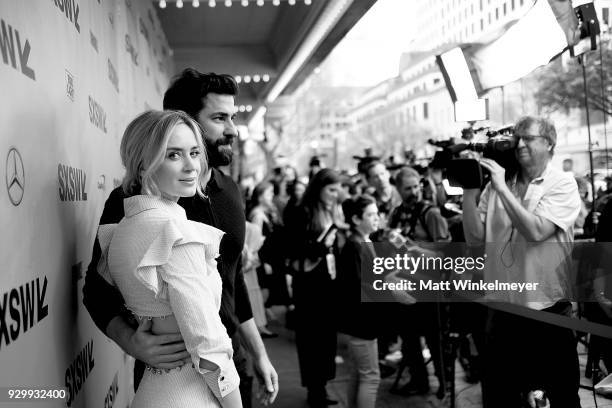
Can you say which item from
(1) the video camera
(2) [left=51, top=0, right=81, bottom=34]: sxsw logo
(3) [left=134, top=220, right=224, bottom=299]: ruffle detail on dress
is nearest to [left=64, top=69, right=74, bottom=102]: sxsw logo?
(2) [left=51, top=0, right=81, bottom=34]: sxsw logo

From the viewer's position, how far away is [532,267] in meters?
3.42

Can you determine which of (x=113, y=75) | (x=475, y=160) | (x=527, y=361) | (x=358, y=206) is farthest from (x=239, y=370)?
(x=358, y=206)

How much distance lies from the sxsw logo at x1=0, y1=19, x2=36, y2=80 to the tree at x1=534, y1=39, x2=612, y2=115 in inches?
150

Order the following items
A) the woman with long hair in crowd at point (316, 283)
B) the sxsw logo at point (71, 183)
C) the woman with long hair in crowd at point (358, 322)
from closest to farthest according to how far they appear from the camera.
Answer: the sxsw logo at point (71, 183) → the woman with long hair in crowd at point (358, 322) → the woman with long hair in crowd at point (316, 283)

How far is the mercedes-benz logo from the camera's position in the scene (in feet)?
5.95

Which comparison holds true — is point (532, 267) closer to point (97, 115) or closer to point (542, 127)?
point (542, 127)

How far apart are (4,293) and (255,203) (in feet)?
27.1

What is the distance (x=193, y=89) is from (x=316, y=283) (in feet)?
9.59

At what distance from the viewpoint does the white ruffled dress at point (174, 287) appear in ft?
6.07

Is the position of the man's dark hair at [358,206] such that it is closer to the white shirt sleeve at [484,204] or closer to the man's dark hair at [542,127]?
the white shirt sleeve at [484,204]

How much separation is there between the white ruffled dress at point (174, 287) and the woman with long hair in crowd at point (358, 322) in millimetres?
2305

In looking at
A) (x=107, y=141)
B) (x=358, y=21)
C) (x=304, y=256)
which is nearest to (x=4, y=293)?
(x=107, y=141)

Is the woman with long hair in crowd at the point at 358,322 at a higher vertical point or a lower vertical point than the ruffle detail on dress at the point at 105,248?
lower

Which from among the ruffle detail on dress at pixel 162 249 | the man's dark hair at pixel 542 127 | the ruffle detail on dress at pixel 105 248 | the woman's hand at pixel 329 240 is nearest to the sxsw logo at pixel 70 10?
the ruffle detail on dress at pixel 105 248
